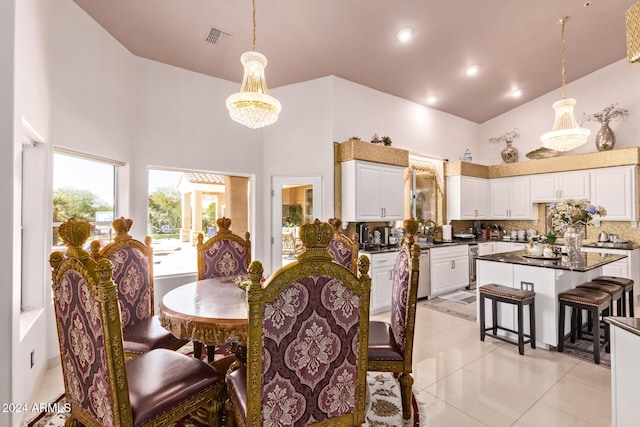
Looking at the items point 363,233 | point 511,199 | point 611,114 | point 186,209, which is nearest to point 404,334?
point 363,233

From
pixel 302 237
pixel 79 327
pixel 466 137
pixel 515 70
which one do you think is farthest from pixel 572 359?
pixel 466 137

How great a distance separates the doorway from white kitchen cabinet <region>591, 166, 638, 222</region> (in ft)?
15.8

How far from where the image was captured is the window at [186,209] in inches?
163

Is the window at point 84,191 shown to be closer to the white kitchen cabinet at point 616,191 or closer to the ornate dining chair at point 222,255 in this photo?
the ornate dining chair at point 222,255

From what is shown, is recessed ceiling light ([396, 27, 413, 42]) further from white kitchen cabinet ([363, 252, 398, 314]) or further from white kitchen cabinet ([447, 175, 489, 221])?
white kitchen cabinet ([447, 175, 489, 221])

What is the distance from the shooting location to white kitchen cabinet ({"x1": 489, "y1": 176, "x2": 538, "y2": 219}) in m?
6.35

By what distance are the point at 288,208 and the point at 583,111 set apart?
18.8 feet

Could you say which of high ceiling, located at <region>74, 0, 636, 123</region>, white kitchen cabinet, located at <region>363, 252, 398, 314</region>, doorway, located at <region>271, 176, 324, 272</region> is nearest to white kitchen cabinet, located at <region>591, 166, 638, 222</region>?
high ceiling, located at <region>74, 0, 636, 123</region>

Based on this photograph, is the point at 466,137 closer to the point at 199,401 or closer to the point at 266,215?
the point at 266,215

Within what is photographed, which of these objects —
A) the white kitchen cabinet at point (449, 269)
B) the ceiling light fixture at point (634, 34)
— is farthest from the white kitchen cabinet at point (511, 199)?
the ceiling light fixture at point (634, 34)

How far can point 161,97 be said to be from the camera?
4027 mm

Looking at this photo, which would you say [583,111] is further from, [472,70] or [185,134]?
[185,134]

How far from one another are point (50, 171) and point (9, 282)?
1323 mm

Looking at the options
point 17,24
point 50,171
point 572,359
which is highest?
point 17,24
